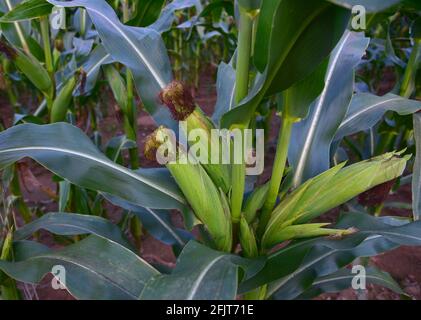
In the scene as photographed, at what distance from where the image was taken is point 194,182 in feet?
2.27

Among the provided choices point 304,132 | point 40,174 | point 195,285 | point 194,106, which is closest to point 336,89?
point 304,132

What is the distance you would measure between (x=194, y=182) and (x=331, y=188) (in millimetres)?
276

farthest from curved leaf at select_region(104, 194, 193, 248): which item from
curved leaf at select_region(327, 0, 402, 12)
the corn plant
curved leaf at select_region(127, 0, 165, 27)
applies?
curved leaf at select_region(327, 0, 402, 12)

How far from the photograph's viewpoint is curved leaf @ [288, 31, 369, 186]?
2.81 feet

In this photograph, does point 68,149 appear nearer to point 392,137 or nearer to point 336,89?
point 336,89

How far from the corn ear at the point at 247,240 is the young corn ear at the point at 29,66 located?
821 millimetres

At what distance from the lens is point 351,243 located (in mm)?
683

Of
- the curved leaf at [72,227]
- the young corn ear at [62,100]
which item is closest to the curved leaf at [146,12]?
the young corn ear at [62,100]

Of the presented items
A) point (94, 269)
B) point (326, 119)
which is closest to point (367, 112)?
point (326, 119)

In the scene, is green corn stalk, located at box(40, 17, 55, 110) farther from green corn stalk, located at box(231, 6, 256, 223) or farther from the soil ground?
green corn stalk, located at box(231, 6, 256, 223)

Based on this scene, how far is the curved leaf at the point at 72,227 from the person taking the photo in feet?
2.81

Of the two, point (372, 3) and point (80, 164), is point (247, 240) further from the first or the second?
Answer: point (372, 3)

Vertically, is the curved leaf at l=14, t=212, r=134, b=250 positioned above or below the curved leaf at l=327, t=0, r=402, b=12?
below

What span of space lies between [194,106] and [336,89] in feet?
1.24
